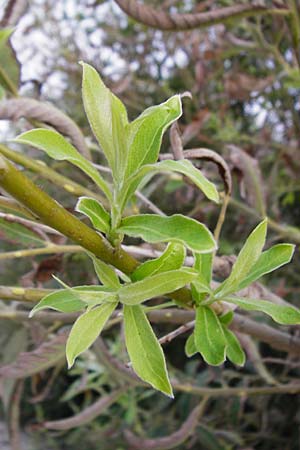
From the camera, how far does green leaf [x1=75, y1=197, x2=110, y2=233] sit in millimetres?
216

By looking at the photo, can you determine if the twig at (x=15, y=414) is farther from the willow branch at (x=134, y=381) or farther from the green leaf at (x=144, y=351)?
the green leaf at (x=144, y=351)

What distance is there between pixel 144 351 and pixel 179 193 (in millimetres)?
597

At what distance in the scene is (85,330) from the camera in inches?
9.0

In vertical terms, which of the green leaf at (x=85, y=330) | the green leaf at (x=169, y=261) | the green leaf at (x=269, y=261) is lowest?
the green leaf at (x=269, y=261)

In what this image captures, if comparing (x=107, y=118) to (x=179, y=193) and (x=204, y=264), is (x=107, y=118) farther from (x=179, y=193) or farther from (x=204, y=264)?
(x=179, y=193)

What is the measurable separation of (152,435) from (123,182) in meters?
0.76

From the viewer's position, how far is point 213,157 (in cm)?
34

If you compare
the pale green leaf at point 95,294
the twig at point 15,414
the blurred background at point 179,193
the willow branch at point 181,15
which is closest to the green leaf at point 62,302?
the pale green leaf at point 95,294

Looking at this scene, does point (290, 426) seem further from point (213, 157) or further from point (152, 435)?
point (213, 157)

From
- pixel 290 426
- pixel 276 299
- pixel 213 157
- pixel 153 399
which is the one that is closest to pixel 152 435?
pixel 153 399

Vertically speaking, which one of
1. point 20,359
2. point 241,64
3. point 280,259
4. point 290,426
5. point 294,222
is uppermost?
point 280,259

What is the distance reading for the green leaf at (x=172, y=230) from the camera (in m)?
0.20

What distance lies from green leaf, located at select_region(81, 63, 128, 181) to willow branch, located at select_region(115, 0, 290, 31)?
23 centimetres

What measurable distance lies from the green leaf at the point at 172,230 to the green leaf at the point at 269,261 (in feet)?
0.25
